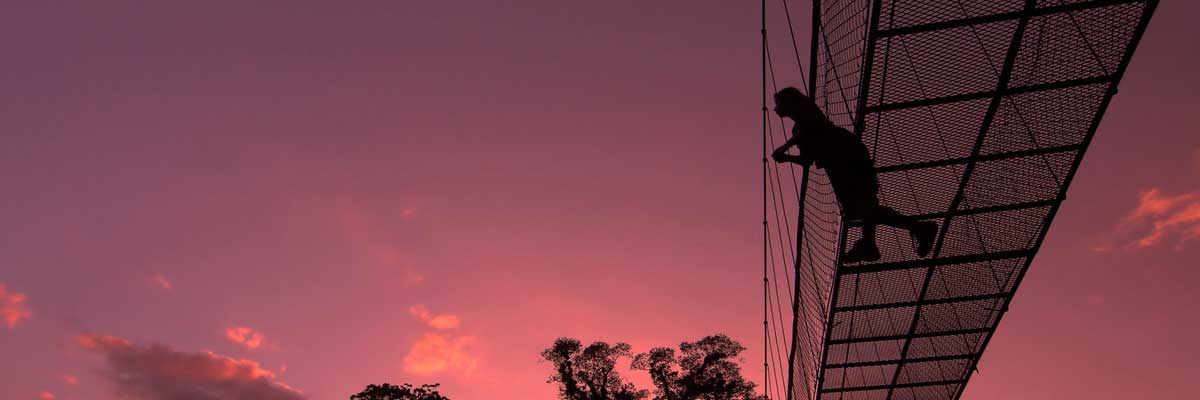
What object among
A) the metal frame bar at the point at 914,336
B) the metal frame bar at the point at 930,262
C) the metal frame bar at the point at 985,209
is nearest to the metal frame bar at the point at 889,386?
the metal frame bar at the point at 914,336

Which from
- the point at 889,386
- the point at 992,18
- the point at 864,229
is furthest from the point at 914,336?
the point at 992,18

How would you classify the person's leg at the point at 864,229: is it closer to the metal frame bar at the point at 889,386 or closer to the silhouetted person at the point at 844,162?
the silhouetted person at the point at 844,162

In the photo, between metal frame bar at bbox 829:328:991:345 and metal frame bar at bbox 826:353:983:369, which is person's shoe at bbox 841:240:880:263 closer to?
metal frame bar at bbox 829:328:991:345

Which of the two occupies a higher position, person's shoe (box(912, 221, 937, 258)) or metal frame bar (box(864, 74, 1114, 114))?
metal frame bar (box(864, 74, 1114, 114))

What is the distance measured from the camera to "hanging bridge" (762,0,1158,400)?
523 cm

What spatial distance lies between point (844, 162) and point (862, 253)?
1.39 metres

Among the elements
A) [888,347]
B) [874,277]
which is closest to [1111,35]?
[874,277]

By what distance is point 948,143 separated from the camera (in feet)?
20.4

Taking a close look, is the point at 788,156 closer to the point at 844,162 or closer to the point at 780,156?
the point at 780,156

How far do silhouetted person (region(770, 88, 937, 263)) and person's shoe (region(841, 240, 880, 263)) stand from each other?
0.02 m

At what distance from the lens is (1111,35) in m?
5.25

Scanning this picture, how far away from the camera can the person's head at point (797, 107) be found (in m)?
6.50

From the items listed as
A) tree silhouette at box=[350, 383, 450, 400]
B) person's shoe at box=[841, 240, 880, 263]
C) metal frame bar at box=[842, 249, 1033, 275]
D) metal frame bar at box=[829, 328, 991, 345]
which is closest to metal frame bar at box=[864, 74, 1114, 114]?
person's shoe at box=[841, 240, 880, 263]

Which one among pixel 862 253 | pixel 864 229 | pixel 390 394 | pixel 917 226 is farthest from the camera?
pixel 390 394
